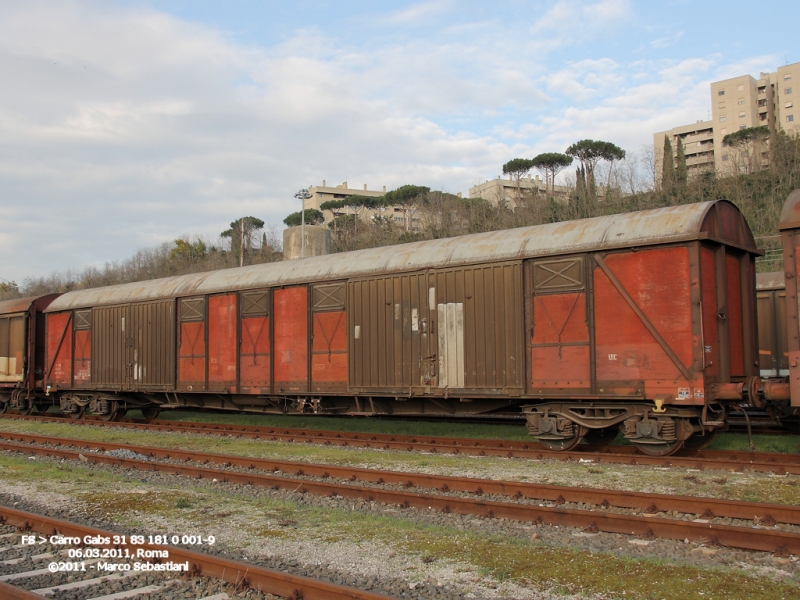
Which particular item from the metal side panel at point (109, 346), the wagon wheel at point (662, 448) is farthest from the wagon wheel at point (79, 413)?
the wagon wheel at point (662, 448)

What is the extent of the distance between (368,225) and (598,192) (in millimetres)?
21112

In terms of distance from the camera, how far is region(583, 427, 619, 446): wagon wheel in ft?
38.0

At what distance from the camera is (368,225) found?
5725 centimetres

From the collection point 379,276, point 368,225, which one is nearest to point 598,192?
point 368,225

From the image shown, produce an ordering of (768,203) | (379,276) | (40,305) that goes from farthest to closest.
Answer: (768,203) < (40,305) < (379,276)

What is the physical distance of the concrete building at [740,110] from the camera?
77.9 metres

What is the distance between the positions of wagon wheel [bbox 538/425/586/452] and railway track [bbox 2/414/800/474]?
0.14 m

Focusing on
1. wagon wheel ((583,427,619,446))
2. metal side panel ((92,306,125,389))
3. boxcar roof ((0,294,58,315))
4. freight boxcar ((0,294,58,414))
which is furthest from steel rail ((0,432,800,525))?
boxcar roof ((0,294,58,315))

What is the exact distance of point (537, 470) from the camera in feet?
31.2

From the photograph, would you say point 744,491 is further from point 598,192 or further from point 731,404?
point 598,192

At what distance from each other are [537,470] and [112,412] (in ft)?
46.0

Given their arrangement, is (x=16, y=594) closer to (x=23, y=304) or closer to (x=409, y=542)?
(x=409, y=542)

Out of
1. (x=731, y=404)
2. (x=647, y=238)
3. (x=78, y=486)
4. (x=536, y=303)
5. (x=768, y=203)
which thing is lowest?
(x=78, y=486)

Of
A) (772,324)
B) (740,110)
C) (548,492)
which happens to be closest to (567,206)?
(772,324)
